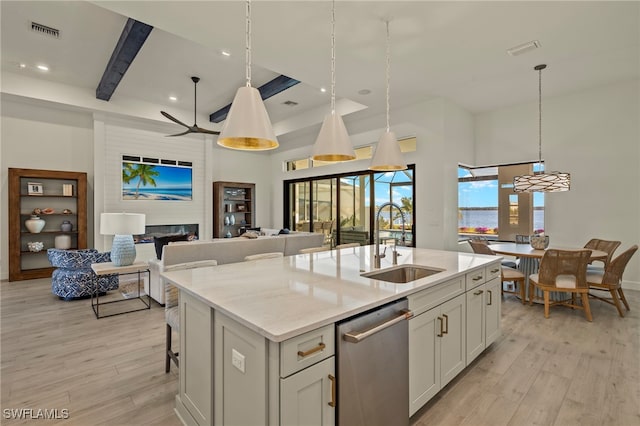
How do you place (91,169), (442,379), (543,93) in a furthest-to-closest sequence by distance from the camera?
(91,169), (543,93), (442,379)

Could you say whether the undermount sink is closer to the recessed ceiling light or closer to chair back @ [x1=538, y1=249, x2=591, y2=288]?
chair back @ [x1=538, y1=249, x2=591, y2=288]

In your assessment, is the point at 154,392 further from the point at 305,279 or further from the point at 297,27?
the point at 297,27

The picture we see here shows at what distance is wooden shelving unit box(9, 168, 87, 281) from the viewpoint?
222 inches

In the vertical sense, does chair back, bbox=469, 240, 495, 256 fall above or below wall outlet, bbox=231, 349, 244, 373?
above

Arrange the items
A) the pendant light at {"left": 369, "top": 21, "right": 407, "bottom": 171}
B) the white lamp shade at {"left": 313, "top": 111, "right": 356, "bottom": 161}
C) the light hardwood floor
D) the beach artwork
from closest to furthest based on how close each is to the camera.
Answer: the light hardwood floor, the white lamp shade at {"left": 313, "top": 111, "right": 356, "bottom": 161}, the pendant light at {"left": 369, "top": 21, "right": 407, "bottom": 171}, the beach artwork

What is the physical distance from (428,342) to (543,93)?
17.5ft

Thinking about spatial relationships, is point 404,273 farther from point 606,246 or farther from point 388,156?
point 606,246

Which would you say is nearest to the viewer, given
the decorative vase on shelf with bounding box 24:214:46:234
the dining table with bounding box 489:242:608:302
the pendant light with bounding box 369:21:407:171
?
the pendant light with bounding box 369:21:407:171

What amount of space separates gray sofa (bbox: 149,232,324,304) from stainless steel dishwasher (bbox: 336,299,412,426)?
2775 mm

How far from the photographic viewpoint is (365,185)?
22.4 feet

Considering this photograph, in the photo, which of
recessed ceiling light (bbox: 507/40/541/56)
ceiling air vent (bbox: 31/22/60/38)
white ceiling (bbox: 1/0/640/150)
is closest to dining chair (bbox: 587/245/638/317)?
white ceiling (bbox: 1/0/640/150)

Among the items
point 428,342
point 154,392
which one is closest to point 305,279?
point 428,342

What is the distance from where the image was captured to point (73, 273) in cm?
445

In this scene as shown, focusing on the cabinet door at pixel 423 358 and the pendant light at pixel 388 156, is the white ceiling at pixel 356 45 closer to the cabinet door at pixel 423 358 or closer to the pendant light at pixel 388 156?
the pendant light at pixel 388 156
